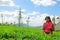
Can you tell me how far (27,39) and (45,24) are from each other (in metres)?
3.68

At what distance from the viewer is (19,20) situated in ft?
202

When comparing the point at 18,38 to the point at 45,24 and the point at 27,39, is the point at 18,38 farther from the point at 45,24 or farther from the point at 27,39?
the point at 45,24

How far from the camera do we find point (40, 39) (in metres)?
5.94

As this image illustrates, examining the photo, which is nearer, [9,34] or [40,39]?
[40,39]

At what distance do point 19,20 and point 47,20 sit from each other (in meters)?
52.8

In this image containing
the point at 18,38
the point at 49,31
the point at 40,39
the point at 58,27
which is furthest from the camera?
the point at 58,27

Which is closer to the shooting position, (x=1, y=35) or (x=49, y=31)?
(x=1, y=35)

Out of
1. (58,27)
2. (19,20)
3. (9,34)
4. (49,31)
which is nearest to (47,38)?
(9,34)

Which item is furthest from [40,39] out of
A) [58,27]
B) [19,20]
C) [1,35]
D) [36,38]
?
[19,20]

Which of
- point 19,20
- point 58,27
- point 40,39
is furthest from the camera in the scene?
point 19,20

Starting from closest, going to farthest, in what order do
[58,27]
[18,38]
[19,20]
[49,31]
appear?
[18,38] < [49,31] < [58,27] < [19,20]

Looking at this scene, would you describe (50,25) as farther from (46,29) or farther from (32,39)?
(32,39)

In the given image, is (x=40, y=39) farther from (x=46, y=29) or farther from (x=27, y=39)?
(x=46, y=29)

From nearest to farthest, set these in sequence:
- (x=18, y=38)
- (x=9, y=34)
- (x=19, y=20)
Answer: (x=18, y=38) → (x=9, y=34) → (x=19, y=20)
